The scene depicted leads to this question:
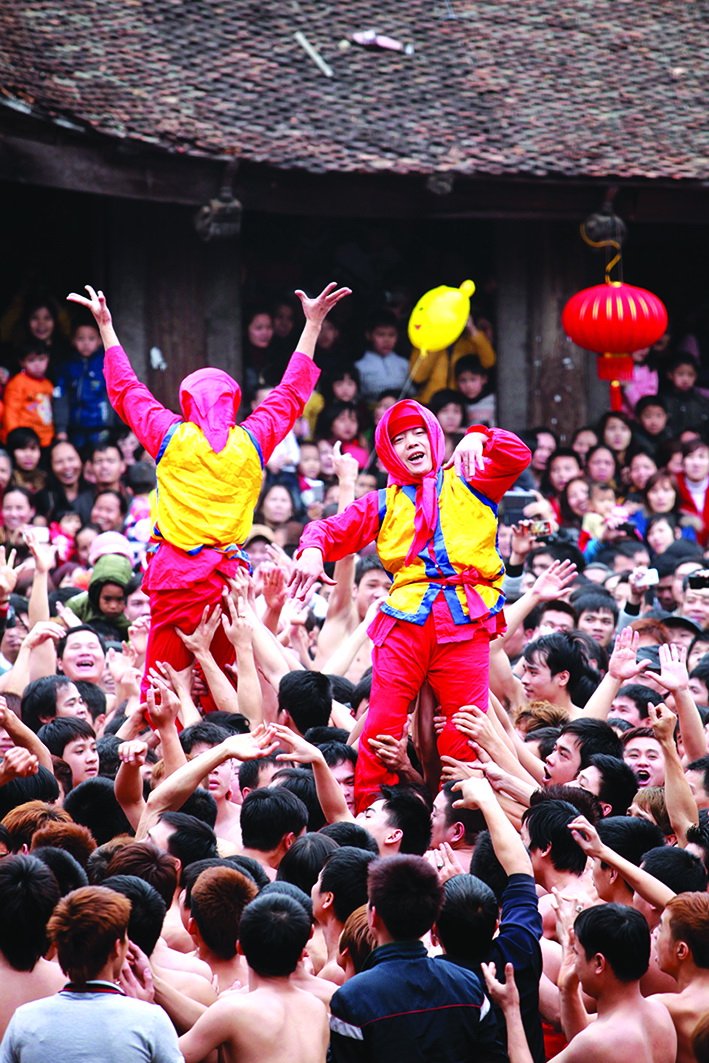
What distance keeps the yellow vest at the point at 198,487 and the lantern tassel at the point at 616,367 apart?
18.3 ft

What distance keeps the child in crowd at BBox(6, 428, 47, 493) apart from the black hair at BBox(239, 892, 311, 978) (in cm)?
723

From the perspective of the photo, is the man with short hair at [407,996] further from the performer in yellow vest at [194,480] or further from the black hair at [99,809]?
the performer in yellow vest at [194,480]

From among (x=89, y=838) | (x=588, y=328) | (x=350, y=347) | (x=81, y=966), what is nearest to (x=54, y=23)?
(x=350, y=347)

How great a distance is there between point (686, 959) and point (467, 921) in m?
0.61

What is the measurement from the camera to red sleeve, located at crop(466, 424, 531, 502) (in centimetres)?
597

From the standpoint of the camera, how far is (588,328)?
451 inches

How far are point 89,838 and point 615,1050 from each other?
1.70 m

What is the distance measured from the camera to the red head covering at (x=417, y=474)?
6.07 metres

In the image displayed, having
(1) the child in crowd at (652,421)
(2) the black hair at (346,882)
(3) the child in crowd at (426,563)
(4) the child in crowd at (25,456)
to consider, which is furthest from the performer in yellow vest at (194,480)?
(1) the child in crowd at (652,421)

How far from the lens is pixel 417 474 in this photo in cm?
615

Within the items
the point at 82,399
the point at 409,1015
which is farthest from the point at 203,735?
the point at 82,399

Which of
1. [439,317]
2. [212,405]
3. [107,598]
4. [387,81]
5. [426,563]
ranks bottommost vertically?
[107,598]

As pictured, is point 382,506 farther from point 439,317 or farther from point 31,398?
point 31,398

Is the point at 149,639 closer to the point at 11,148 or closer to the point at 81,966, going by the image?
the point at 81,966
